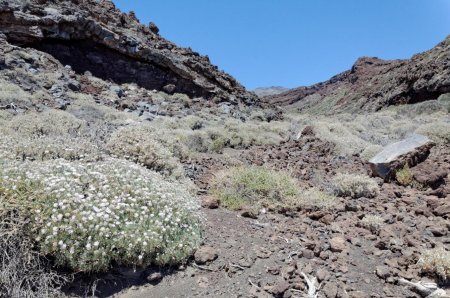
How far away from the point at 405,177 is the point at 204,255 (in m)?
4.59

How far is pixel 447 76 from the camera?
2841cm

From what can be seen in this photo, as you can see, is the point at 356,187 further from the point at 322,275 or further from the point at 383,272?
the point at 322,275

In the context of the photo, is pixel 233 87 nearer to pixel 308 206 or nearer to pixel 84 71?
pixel 84 71

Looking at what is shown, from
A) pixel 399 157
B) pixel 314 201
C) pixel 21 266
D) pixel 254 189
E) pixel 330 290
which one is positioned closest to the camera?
pixel 21 266

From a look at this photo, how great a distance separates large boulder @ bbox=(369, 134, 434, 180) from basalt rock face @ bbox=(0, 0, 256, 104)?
49.8 feet

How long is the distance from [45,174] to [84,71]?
16.1 metres

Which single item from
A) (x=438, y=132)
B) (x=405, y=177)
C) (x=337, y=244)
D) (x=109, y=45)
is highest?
(x=109, y=45)

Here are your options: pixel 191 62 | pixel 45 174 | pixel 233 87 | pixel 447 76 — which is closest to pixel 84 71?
pixel 191 62

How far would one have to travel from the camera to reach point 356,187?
21.3 feet

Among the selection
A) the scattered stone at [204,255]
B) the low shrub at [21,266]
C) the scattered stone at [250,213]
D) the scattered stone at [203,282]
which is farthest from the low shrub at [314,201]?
the low shrub at [21,266]

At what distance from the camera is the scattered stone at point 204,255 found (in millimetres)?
4145

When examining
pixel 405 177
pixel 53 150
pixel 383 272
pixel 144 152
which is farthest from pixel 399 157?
pixel 53 150

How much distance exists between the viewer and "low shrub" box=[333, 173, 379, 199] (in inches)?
254

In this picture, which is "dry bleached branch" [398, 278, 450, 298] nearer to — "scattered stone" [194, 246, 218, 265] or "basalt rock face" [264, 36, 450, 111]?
"scattered stone" [194, 246, 218, 265]
